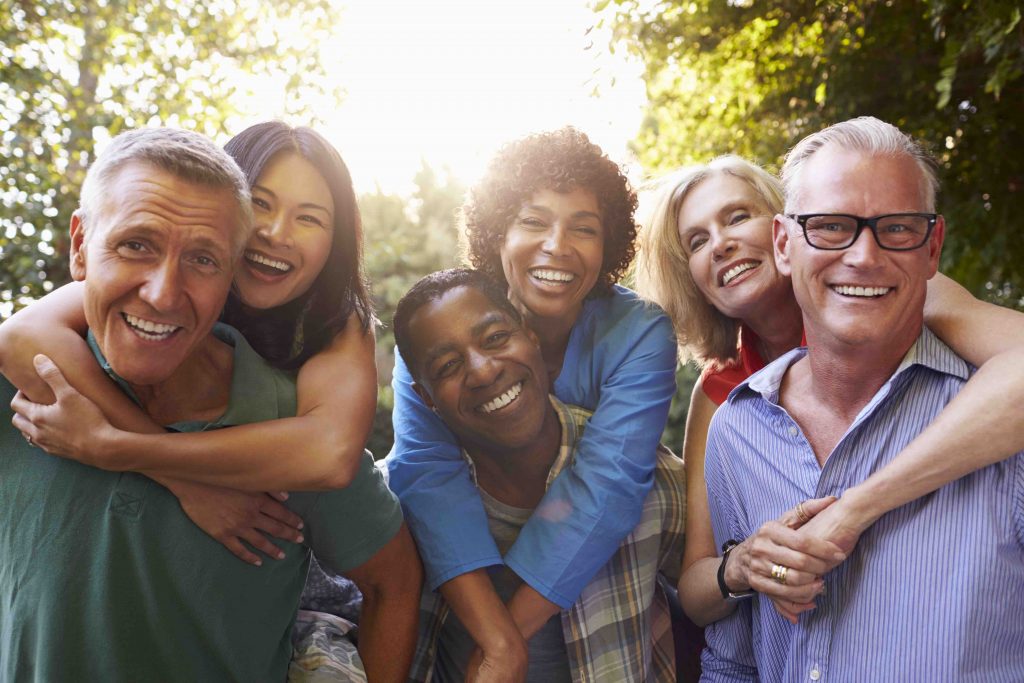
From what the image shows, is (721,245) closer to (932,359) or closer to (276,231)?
(932,359)

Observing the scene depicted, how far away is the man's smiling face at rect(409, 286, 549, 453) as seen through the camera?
289cm

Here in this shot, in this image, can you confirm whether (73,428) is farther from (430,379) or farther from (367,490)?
(430,379)

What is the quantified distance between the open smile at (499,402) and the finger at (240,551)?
89 cm

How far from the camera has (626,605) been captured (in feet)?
9.45

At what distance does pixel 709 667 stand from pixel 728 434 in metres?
0.77

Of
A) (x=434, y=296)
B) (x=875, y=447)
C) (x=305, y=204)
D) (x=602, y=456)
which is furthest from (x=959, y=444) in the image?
(x=305, y=204)

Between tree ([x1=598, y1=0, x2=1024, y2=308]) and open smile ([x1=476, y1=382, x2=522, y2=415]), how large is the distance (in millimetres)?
1781

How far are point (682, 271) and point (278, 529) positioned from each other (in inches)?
74.8

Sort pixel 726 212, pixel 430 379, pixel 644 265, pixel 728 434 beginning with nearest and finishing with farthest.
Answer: pixel 728 434 < pixel 430 379 < pixel 726 212 < pixel 644 265

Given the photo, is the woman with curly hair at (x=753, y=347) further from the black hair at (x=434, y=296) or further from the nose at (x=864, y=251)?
the black hair at (x=434, y=296)

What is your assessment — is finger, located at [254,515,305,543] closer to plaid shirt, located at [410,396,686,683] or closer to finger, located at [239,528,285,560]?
finger, located at [239,528,285,560]

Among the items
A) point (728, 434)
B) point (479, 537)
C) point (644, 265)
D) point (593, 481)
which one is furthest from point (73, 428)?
point (644, 265)

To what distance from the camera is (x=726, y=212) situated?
10.7ft

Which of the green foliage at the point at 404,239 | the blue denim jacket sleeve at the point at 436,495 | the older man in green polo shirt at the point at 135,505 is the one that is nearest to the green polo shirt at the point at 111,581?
the older man in green polo shirt at the point at 135,505
